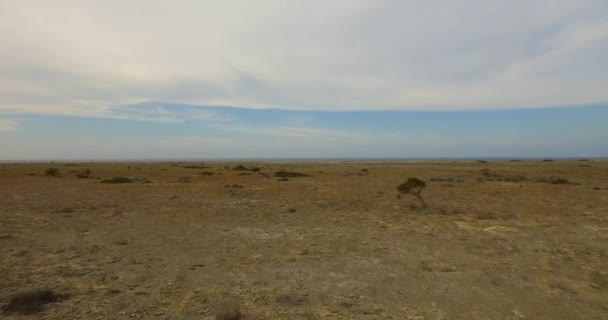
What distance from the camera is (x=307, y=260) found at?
11.6m

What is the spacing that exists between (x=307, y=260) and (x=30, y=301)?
6387 millimetres

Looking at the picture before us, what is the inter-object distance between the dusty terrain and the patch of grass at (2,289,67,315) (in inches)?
4.7

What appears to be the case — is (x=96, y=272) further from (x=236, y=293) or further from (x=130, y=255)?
(x=236, y=293)

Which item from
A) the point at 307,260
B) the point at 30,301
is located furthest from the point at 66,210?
the point at 307,260

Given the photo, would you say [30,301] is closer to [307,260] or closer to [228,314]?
[228,314]

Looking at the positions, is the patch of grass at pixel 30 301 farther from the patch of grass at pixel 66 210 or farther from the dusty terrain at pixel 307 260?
the patch of grass at pixel 66 210

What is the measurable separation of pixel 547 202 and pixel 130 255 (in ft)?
72.2

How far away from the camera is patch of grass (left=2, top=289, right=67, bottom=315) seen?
7633 millimetres

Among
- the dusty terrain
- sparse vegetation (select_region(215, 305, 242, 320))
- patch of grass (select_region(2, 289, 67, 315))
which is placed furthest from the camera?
the dusty terrain

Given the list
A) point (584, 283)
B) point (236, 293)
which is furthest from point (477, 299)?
point (236, 293)

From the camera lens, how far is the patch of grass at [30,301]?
7.63m

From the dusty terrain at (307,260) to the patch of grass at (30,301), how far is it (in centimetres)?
12

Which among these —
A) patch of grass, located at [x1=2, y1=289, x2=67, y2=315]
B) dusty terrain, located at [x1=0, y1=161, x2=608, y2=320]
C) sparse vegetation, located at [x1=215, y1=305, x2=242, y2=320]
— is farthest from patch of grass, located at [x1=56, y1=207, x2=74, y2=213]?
sparse vegetation, located at [x1=215, y1=305, x2=242, y2=320]

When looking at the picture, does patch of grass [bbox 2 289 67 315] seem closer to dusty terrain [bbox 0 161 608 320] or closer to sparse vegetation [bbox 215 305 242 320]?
dusty terrain [bbox 0 161 608 320]
